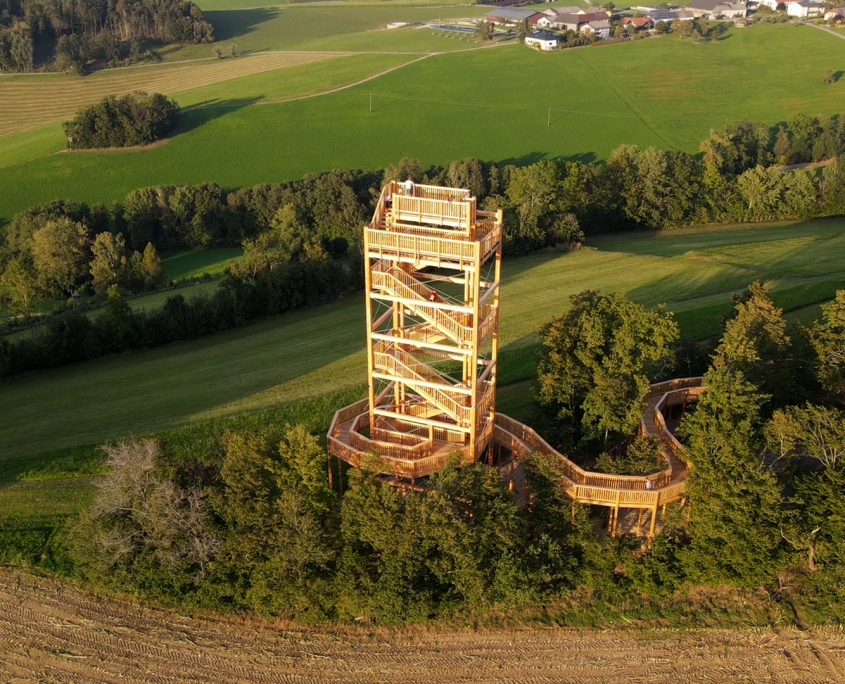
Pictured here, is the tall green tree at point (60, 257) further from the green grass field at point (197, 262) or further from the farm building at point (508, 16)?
the farm building at point (508, 16)

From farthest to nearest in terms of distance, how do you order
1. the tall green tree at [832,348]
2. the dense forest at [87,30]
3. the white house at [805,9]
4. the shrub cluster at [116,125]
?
the white house at [805,9] < the dense forest at [87,30] < the shrub cluster at [116,125] < the tall green tree at [832,348]

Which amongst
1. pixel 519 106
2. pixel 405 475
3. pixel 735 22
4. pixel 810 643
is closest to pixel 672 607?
pixel 810 643

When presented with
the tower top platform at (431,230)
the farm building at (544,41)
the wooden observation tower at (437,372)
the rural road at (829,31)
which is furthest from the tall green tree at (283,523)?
the rural road at (829,31)

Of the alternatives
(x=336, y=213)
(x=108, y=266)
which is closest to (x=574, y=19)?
(x=336, y=213)

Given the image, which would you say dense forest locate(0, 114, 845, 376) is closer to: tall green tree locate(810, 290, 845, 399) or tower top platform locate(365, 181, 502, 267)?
tower top platform locate(365, 181, 502, 267)

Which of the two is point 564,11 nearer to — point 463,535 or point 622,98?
point 622,98

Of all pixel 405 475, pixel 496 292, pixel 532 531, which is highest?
pixel 496 292

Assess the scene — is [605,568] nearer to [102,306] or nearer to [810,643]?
[810,643]

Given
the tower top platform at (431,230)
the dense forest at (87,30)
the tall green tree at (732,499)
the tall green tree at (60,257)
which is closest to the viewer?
the tall green tree at (732,499)

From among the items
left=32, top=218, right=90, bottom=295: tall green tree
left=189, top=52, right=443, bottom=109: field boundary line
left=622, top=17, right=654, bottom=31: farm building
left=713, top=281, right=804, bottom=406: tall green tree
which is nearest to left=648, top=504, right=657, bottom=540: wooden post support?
left=713, top=281, right=804, bottom=406: tall green tree
